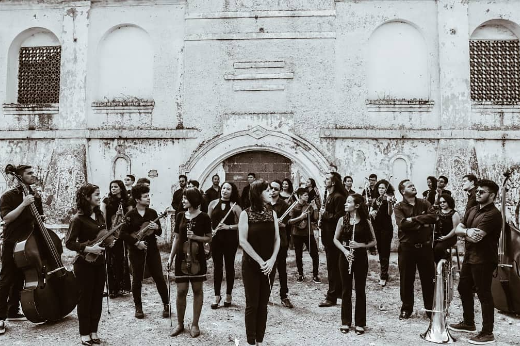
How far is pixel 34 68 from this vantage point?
12.7 m

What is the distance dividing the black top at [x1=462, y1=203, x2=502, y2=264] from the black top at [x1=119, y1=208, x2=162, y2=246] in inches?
159

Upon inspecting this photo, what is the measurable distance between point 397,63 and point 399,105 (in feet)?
4.01

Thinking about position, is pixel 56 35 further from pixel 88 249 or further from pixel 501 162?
pixel 501 162

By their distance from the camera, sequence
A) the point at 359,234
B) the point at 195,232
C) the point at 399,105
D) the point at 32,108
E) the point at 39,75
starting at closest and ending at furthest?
1. the point at 195,232
2. the point at 359,234
3. the point at 399,105
4. the point at 32,108
5. the point at 39,75

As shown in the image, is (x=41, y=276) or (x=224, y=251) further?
(x=224, y=251)

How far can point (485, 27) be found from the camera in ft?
38.9

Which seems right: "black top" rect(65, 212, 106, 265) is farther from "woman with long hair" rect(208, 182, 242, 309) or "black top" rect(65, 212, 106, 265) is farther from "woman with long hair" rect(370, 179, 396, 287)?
"woman with long hair" rect(370, 179, 396, 287)

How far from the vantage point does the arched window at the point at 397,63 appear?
11.7 meters

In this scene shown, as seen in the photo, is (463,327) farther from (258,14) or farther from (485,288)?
(258,14)

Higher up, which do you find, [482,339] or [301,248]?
[301,248]

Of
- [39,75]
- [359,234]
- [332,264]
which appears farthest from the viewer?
[39,75]

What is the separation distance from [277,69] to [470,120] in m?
5.18

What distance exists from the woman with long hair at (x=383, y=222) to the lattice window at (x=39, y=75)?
9.43 metres

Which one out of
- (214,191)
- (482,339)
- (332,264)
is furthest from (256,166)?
(482,339)
